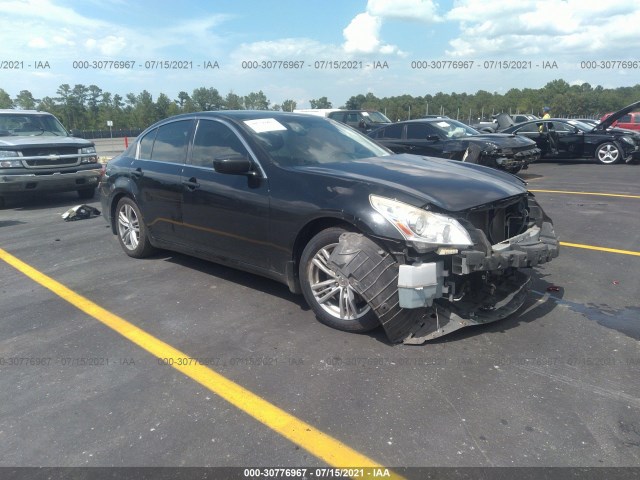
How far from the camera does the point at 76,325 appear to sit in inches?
159

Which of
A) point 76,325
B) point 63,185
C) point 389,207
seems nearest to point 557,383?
point 389,207

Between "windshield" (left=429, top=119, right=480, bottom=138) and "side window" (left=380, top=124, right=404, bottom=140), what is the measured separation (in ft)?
2.62

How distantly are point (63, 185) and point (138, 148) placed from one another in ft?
16.7

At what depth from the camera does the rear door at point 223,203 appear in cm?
416

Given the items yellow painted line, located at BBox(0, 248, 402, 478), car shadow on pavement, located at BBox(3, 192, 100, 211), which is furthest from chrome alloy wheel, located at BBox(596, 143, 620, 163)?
yellow painted line, located at BBox(0, 248, 402, 478)

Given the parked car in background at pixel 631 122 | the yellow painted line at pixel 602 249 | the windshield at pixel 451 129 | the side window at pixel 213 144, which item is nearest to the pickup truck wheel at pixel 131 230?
the side window at pixel 213 144

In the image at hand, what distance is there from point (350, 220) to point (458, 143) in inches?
342

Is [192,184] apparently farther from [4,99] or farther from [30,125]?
[4,99]

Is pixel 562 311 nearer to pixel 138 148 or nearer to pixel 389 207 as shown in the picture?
pixel 389 207

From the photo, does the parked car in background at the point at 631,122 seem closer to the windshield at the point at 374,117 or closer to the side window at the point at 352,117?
the windshield at the point at 374,117

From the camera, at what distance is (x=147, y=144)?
18.6ft

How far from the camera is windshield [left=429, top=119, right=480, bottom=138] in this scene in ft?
39.4

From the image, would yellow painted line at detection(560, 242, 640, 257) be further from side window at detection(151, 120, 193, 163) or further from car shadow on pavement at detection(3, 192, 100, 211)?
car shadow on pavement at detection(3, 192, 100, 211)

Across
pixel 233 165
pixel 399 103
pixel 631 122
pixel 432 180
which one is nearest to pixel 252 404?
pixel 233 165
